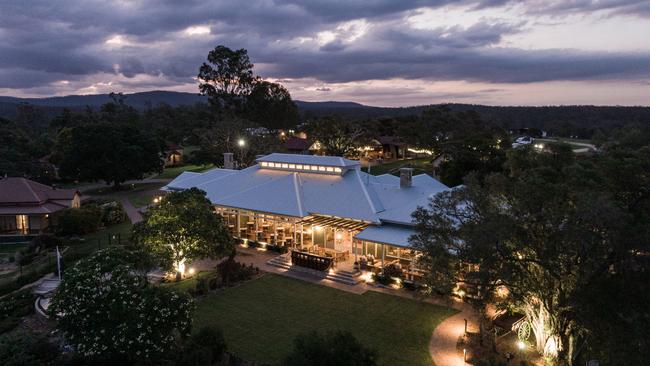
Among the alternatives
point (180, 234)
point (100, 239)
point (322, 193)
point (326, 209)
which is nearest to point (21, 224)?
point (100, 239)

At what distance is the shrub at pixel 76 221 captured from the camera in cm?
2927

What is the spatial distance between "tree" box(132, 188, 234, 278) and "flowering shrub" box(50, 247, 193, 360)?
5.59m

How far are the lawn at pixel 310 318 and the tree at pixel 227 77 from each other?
4489cm

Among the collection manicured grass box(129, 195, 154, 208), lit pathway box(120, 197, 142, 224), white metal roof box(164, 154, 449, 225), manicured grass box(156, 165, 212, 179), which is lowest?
lit pathway box(120, 197, 142, 224)

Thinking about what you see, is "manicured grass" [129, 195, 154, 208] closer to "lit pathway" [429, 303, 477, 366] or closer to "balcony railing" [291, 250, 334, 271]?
"balcony railing" [291, 250, 334, 271]

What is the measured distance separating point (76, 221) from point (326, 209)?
18.1 metres

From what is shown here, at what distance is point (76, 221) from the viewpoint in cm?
2927

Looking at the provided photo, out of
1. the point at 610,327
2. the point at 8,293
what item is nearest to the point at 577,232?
the point at 610,327

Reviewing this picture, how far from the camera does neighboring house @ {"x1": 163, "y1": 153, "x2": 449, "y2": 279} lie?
800 inches

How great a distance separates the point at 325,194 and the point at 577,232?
1510 centimetres

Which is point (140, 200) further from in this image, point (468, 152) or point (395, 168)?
point (468, 152)

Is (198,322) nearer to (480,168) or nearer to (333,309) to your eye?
(333,309)

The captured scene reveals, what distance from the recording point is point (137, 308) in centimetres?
1186

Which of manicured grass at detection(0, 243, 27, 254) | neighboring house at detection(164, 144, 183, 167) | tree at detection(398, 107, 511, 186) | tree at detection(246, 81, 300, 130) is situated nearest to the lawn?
manicured grass at detection(0, 243, 27, 254)
